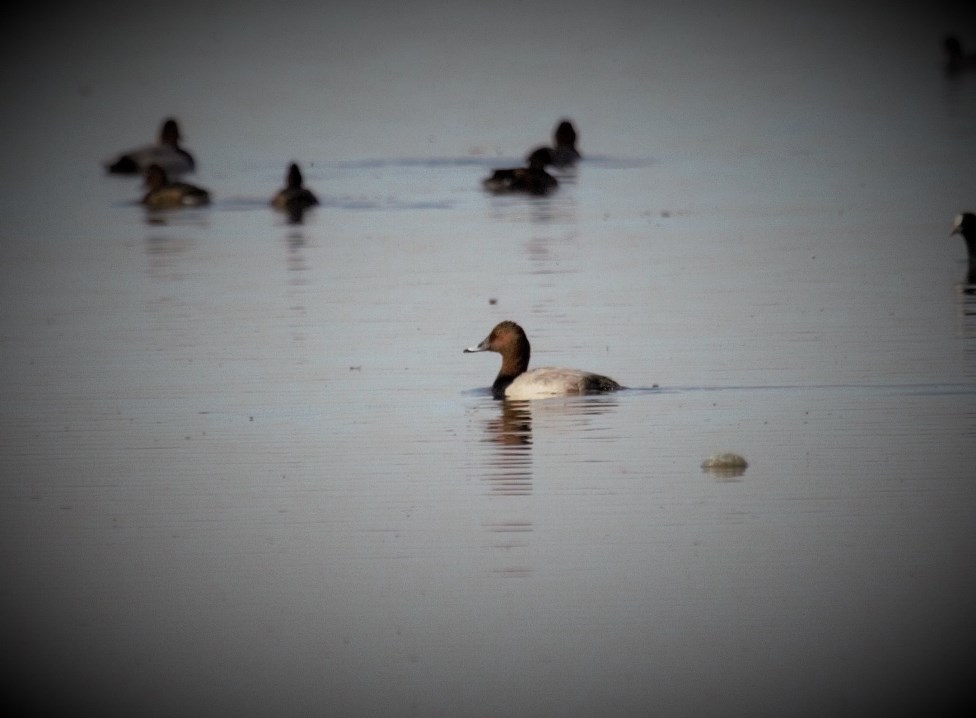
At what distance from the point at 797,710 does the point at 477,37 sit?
89550 mm

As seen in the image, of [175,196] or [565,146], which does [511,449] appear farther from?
[565,146]

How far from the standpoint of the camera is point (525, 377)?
16.9m

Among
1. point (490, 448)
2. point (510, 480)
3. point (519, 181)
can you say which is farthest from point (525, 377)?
point (519, 181)

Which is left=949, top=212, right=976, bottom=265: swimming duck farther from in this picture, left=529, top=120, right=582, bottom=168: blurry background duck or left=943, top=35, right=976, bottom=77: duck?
left=943, top=35, right=976, bottom=77: duck

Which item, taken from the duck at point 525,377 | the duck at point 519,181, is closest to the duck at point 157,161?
the duck at point 519,181

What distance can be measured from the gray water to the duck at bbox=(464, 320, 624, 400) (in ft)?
0.53

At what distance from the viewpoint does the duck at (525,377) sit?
16.6m

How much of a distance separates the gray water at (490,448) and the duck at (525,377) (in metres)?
0.16

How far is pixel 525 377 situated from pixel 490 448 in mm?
2060

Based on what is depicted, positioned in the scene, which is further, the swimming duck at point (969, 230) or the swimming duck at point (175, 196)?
the swimming duck at point (175, 196)

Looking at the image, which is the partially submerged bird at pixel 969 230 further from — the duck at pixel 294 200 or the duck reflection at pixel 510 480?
the duck at pixel 294 200

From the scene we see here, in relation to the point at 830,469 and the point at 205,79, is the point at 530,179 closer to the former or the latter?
the point at 830,469

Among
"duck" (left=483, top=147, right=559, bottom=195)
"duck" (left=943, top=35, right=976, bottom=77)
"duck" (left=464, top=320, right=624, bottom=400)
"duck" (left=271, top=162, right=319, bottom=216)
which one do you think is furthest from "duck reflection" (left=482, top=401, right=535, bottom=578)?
"duck" (left=943, top=35, right=976, bottom=77)

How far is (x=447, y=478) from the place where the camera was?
13828 mm
